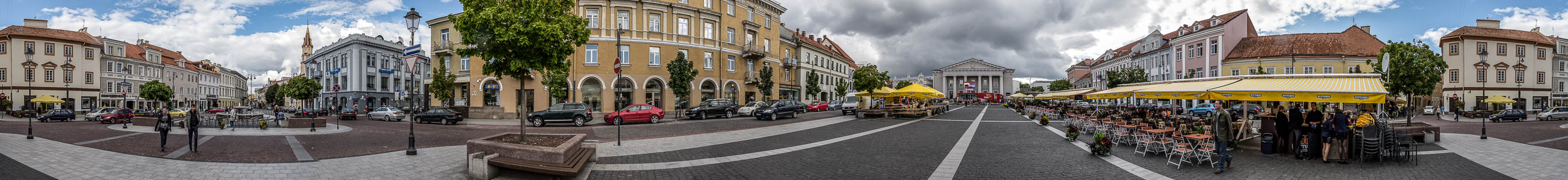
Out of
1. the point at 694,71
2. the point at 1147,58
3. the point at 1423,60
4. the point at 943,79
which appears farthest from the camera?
the point at 943,79

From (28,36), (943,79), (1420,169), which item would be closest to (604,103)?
(1420,169)

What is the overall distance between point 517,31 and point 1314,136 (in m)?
11.7

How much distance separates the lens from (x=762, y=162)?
31.5ft

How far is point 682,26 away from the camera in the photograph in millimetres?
37844

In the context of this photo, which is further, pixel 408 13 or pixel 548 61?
pixel 408 13

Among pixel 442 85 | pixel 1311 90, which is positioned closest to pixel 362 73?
pixel 442 85

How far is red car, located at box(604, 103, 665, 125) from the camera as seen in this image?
24219mm

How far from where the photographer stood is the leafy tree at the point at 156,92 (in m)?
53.3

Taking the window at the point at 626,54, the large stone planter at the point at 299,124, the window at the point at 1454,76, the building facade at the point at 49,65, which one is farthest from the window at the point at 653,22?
the window at the point at 1454,76

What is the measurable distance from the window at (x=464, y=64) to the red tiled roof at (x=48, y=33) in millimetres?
34576

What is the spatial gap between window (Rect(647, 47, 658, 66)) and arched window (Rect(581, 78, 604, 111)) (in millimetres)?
3070

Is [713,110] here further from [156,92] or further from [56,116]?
[156,92]

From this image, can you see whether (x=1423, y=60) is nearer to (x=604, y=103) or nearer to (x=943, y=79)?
(x=604, y=103)

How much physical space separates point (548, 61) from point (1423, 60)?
3421 centimetres
